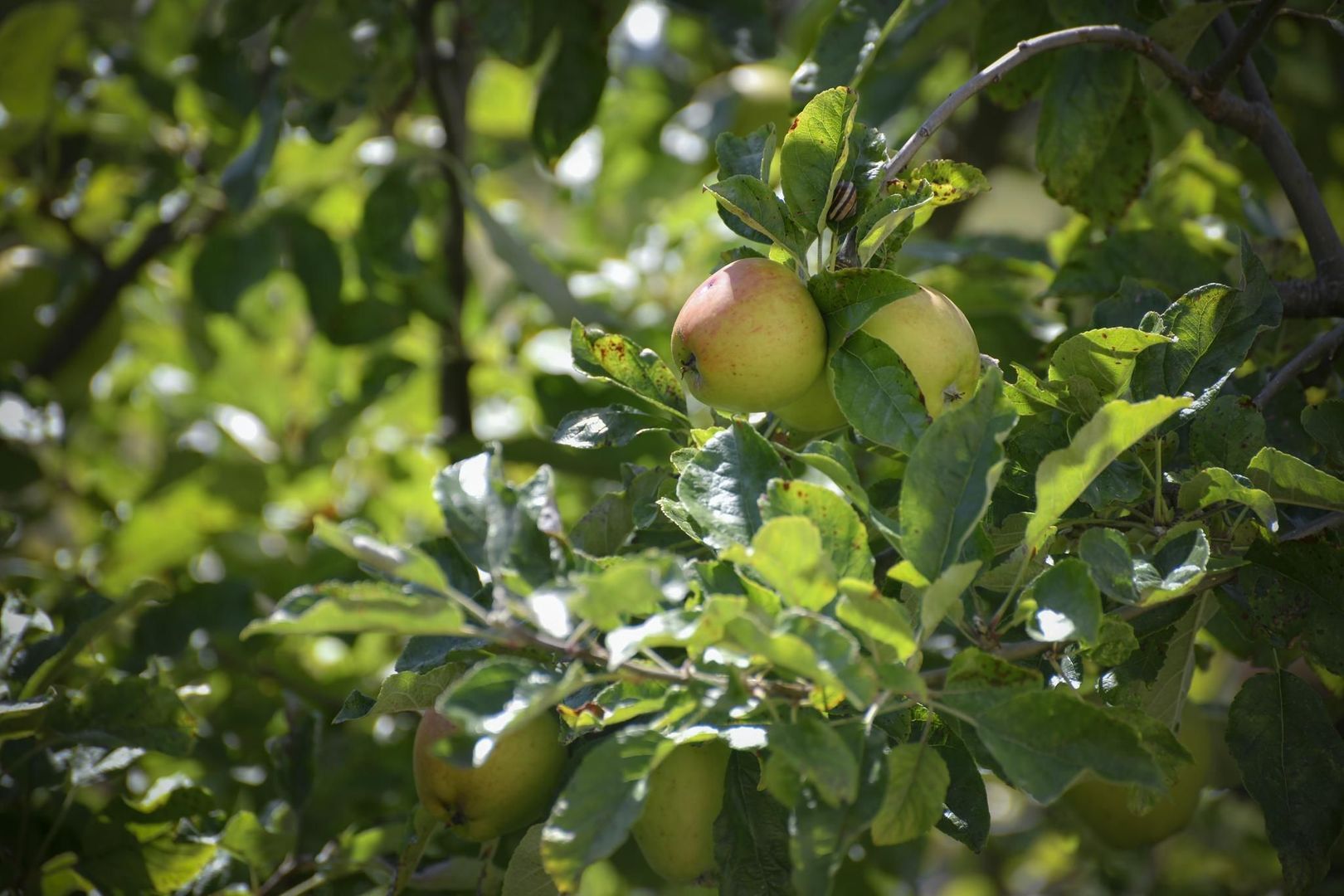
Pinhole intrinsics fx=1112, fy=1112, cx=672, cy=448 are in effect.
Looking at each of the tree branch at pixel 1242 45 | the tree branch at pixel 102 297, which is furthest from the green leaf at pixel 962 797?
the tree branch at pixel 102 297

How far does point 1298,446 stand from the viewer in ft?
2.76

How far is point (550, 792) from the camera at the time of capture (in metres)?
0.71

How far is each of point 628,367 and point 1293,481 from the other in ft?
1.32

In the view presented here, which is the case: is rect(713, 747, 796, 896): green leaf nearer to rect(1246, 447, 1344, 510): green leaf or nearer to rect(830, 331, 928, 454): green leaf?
rect(830, 331, 928, 454): green leaf

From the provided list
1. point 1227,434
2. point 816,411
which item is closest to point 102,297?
point 816,411

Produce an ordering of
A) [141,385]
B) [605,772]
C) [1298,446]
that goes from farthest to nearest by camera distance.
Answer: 1. [141,385]
2. [1298,446]
3. [605,772]

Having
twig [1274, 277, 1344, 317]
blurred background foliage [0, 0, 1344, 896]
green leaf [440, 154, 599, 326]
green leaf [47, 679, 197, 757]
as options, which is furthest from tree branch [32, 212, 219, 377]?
twig [1274, 277, 1344, 317]

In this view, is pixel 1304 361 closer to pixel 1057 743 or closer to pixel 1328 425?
pixel 1328 425

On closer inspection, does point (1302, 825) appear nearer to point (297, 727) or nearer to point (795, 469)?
point (795, 469)

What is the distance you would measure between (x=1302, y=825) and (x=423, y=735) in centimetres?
56

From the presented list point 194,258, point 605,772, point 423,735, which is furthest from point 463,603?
point 194,258

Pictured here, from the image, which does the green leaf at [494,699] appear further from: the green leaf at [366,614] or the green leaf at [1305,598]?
the green leaf at [1305,598]

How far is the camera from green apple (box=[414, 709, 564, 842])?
0.68m

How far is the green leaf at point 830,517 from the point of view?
0.56 m
